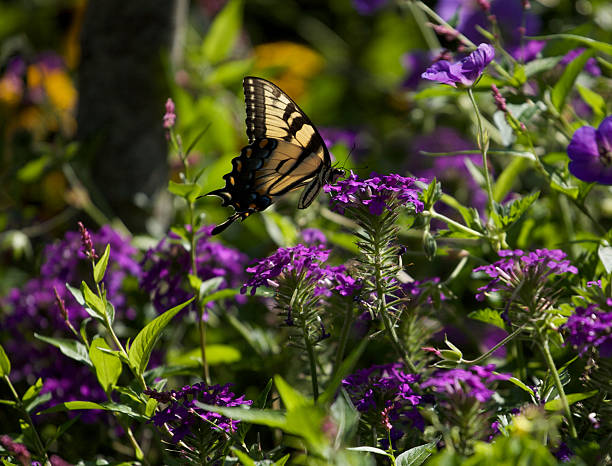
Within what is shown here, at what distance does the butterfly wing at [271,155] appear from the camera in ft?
4.43

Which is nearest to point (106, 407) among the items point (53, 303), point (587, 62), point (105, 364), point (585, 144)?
point (105, 364)

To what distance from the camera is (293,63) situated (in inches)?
131

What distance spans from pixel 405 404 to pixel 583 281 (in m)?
0.41

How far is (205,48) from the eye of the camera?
2230 mm

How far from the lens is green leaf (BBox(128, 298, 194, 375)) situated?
0.96 meters

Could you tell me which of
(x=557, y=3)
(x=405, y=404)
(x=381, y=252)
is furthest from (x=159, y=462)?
(x=557, y=3)

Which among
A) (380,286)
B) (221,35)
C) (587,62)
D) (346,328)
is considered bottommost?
(346,328)

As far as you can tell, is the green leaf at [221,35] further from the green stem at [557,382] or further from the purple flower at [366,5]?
the green stem at [557,382]

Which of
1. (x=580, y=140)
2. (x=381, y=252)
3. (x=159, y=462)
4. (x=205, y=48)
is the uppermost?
(x=205, y=48)

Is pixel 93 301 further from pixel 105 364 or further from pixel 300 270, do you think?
pixel 300 270

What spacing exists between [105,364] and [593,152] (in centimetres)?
95

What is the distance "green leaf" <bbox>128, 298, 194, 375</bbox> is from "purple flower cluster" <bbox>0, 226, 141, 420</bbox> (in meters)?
0.41

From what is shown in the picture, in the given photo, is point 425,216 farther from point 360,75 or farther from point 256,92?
point 360,75

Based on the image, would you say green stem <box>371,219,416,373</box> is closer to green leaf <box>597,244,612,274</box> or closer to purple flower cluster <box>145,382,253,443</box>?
purple flower cluster <box>145,382,253,443</box>
